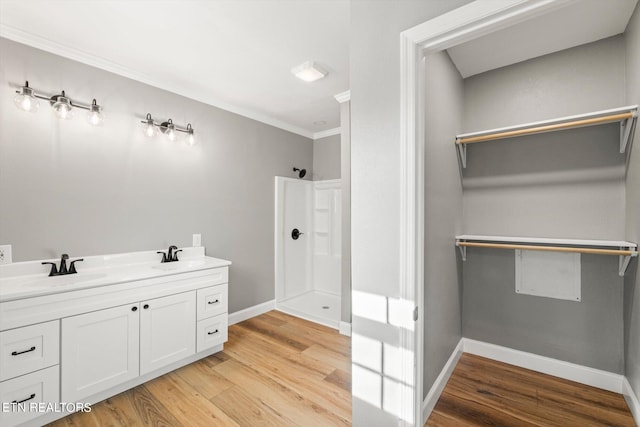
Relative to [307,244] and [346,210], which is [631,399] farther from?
[307,244]

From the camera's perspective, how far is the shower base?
3.36m

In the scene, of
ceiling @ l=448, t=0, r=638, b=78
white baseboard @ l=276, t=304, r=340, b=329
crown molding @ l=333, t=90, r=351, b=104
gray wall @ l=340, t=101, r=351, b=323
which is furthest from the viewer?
white baseboard @ l=276, t=304, r=340, b=329

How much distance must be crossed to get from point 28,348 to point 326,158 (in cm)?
366

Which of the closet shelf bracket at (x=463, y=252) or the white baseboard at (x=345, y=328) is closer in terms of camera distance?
the closet shelf bracket at (x=463, y=252)


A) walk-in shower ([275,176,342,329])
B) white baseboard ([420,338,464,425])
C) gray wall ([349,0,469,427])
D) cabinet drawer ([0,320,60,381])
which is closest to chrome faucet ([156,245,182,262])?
cabinet drawer ([0,320,60,381])

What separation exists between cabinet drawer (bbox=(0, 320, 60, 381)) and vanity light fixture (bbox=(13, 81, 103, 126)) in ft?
4.96

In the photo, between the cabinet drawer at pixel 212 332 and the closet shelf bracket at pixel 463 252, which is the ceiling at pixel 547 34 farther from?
the cabinet drawer at pixel 212 332

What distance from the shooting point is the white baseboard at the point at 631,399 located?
1.64 m

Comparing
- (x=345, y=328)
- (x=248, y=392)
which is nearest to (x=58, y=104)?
(x=248, y=392)

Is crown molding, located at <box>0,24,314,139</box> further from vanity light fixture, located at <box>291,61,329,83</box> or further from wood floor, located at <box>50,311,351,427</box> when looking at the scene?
wood floor, located at <box>50,311,351,427</box>

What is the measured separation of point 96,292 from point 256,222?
1907 mm

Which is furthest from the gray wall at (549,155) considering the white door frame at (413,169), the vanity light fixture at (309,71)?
the white door frame at (413,169)

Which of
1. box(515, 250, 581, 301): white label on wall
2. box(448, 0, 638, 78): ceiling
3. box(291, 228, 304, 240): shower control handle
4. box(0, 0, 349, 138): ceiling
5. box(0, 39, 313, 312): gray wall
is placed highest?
box(0, 0, 349, 138): ceiling

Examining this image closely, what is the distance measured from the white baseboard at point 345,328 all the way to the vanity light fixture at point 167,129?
2.56m
